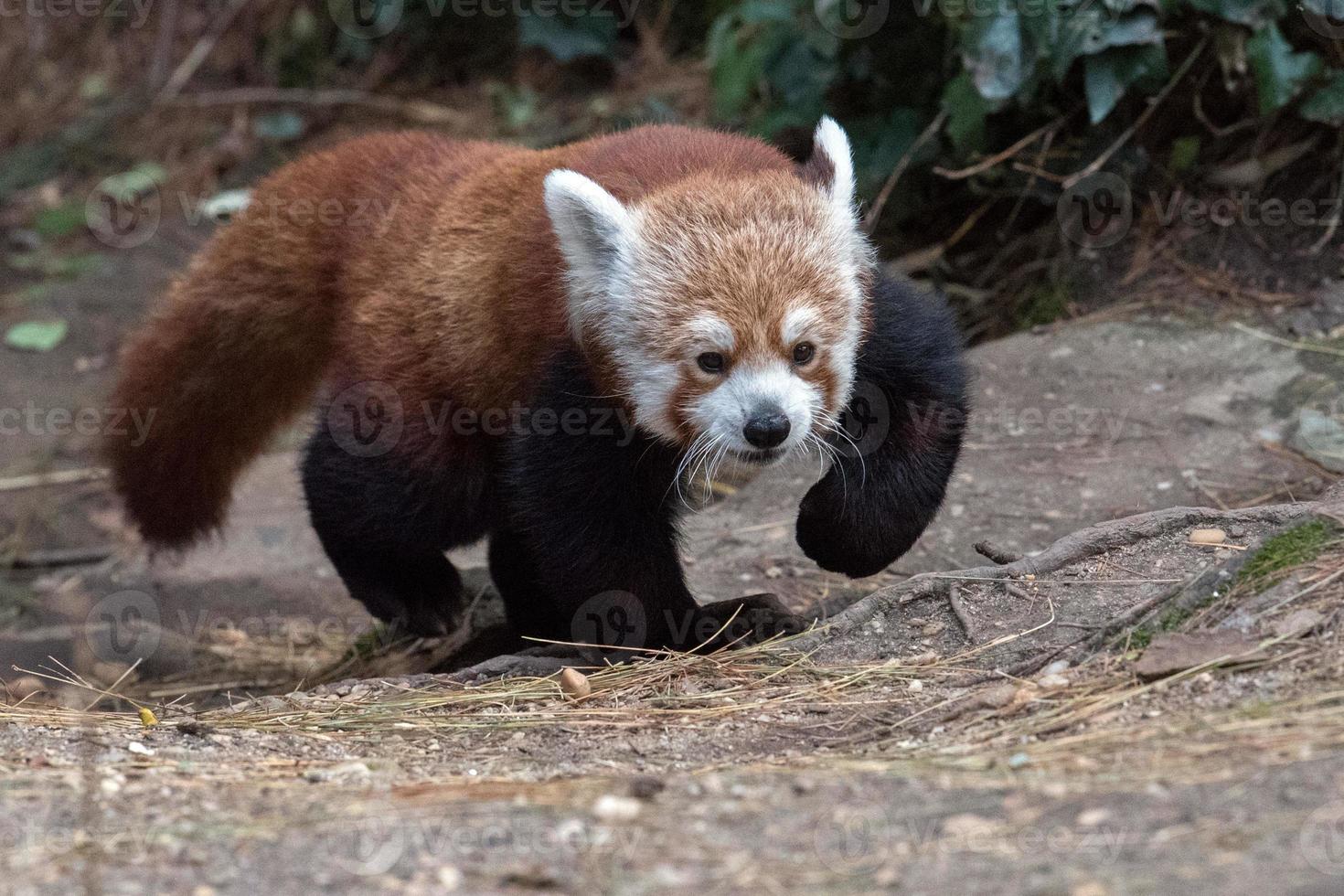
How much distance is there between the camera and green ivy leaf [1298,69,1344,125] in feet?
21.7

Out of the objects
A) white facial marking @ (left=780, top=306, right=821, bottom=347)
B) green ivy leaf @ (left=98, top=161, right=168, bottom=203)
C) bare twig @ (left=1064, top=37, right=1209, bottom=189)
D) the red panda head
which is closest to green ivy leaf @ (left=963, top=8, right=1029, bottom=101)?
bare twig @ (left=1064, top=37, right=1209, bottom=189)

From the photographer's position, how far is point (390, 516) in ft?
17.6

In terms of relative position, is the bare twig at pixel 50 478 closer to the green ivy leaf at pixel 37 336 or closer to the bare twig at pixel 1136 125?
the green ivy leaf at pixel 37 336

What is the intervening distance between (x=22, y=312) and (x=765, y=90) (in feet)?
18.7

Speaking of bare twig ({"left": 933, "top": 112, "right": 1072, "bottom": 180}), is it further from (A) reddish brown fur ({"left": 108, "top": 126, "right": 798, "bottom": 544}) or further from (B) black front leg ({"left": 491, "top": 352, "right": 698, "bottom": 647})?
(B) black front leg ({"left": 491, "top": 352, "right": 698, "bottom": 647})

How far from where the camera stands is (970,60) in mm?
6980

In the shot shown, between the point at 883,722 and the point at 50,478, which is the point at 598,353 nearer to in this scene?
the point at 883,722

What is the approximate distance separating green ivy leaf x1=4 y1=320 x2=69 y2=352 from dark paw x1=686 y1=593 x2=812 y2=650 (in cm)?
665

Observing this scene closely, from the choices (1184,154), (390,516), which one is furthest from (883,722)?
(1184,154)

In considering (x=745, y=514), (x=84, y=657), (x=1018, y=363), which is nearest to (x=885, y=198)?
(x=1018, y=363)

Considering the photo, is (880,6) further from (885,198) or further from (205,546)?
(205,546)

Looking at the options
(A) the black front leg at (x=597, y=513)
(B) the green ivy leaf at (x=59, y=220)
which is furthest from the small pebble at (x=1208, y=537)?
(B) the green ivy leaf at (x=59, y=220)

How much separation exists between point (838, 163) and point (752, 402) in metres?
0.99

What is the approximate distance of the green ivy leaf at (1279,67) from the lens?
663 centimetres
